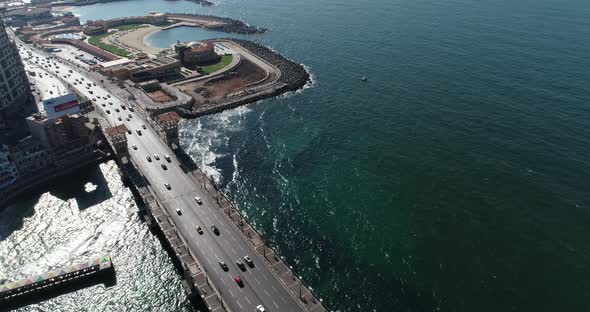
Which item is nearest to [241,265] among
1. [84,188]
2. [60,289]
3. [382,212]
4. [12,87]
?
[60,289]

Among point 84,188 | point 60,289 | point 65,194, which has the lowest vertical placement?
point 65,194

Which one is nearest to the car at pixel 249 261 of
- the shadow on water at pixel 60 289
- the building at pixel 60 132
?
the shadow on water at pixel 60 289

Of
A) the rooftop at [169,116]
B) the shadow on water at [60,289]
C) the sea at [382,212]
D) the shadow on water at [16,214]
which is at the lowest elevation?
the shadow on water at [16,214]

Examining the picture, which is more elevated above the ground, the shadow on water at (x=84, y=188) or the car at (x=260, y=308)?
the car at (x=260, y=308)

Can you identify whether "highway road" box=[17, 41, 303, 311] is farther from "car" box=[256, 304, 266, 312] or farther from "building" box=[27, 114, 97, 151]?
"building" box=[27, 114, 97, 151]

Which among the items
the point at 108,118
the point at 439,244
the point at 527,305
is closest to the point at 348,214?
the point at 439,244

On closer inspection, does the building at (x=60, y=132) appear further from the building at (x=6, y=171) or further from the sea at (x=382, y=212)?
the building at (x=6, y=171)

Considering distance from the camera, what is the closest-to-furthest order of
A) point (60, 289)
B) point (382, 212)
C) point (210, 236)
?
point (60, 289), point (210, 236), point (382, 212)

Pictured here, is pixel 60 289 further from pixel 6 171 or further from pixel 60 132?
pixel 60 132
